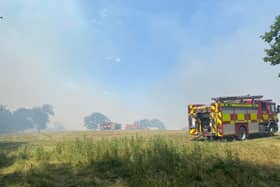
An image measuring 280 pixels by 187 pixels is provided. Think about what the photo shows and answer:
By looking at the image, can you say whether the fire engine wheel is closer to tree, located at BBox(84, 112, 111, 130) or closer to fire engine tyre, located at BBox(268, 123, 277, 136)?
fire engine tyre, located at BBox(268, 123, 277, 136)

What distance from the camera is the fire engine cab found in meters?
17.6

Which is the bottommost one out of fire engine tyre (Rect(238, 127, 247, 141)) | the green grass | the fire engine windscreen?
the green grass

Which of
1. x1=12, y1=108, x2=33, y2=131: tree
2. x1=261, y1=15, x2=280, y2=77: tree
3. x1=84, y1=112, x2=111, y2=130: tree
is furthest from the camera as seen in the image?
x1=84, y1=112, x2=111, y2=130: tree

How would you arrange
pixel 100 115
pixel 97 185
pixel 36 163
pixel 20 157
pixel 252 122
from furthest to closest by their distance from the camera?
pixel 100 115, pixel 252 122, pixel 20 157, pixel 36 163, pixel 97 185

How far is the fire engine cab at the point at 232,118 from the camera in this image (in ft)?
57.7

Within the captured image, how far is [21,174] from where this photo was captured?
322 inches

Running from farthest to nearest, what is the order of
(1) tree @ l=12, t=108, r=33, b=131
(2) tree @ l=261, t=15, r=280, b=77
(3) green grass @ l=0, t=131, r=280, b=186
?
(1) tree @ l=12, t=108, r=33, b=131 → (2) tree @ l=261, t=15, r=280, b=77 → (3) green grass @ l=0, t=131, r=280, b=186

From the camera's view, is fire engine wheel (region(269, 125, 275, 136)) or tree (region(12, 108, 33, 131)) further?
Result: tree (region(12, 108, 33, 131))

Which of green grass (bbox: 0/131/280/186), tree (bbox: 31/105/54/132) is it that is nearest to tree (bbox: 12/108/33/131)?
tree (bbox: 31/105/54/132)

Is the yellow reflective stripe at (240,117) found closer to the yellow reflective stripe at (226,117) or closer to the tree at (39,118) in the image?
the yellow reflective stripe at (226,117)

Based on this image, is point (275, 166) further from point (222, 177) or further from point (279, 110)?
point (279, 110)

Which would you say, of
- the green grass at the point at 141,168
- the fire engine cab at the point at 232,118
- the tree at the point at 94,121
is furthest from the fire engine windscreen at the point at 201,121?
the tree at the point at 94,121

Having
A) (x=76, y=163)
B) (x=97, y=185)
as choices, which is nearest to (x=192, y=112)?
(x=76, y=163)

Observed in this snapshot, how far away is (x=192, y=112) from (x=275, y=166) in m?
10.1
